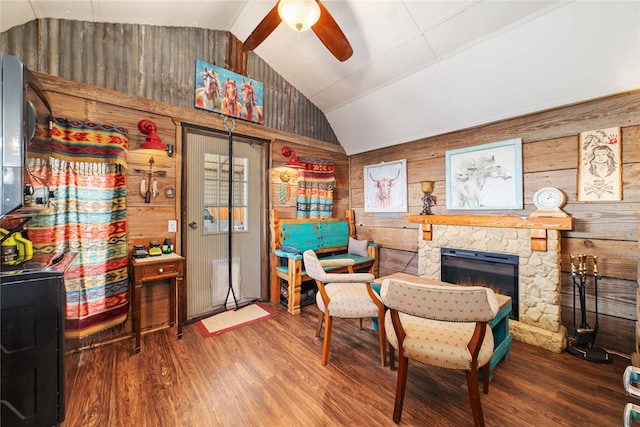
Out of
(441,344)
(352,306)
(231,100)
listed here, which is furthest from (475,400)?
(231,100)

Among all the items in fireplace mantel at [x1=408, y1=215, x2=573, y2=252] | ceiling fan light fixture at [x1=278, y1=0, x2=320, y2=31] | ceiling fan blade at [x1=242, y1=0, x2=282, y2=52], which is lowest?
fireplace mantel at [x1=408, y1=215, x2=573, y2=252]

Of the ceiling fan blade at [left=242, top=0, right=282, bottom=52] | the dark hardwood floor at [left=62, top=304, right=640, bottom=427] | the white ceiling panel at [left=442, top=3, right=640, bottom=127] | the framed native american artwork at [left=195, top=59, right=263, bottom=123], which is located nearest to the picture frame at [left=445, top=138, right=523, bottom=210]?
the white ceiling panel at [left=442, top=3, right=640, bottom=127]

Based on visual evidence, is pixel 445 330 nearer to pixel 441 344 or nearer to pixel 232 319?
pixel 441 344

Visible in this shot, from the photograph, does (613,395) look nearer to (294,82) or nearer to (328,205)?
(328,205)

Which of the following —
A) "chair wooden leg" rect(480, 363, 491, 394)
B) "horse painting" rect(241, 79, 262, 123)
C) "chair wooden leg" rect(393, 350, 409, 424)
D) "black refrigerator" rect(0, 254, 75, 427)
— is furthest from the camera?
"horse painting" rect(241, 79, 262, 123)

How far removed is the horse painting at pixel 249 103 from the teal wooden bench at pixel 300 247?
4.34ft

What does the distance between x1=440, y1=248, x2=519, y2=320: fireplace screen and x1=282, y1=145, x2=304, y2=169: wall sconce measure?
2.23m

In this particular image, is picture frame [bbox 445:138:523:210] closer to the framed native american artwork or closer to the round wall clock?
the round wall clock

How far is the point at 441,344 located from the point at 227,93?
3.39 m

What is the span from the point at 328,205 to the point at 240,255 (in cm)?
156

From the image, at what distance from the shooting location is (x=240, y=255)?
132 inches

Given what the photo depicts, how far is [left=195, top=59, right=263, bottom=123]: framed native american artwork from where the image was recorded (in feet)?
9.58

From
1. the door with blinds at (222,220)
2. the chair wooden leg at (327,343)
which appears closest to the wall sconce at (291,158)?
the door with blinds at (222,220)

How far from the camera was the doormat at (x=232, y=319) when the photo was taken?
8.75 feet
